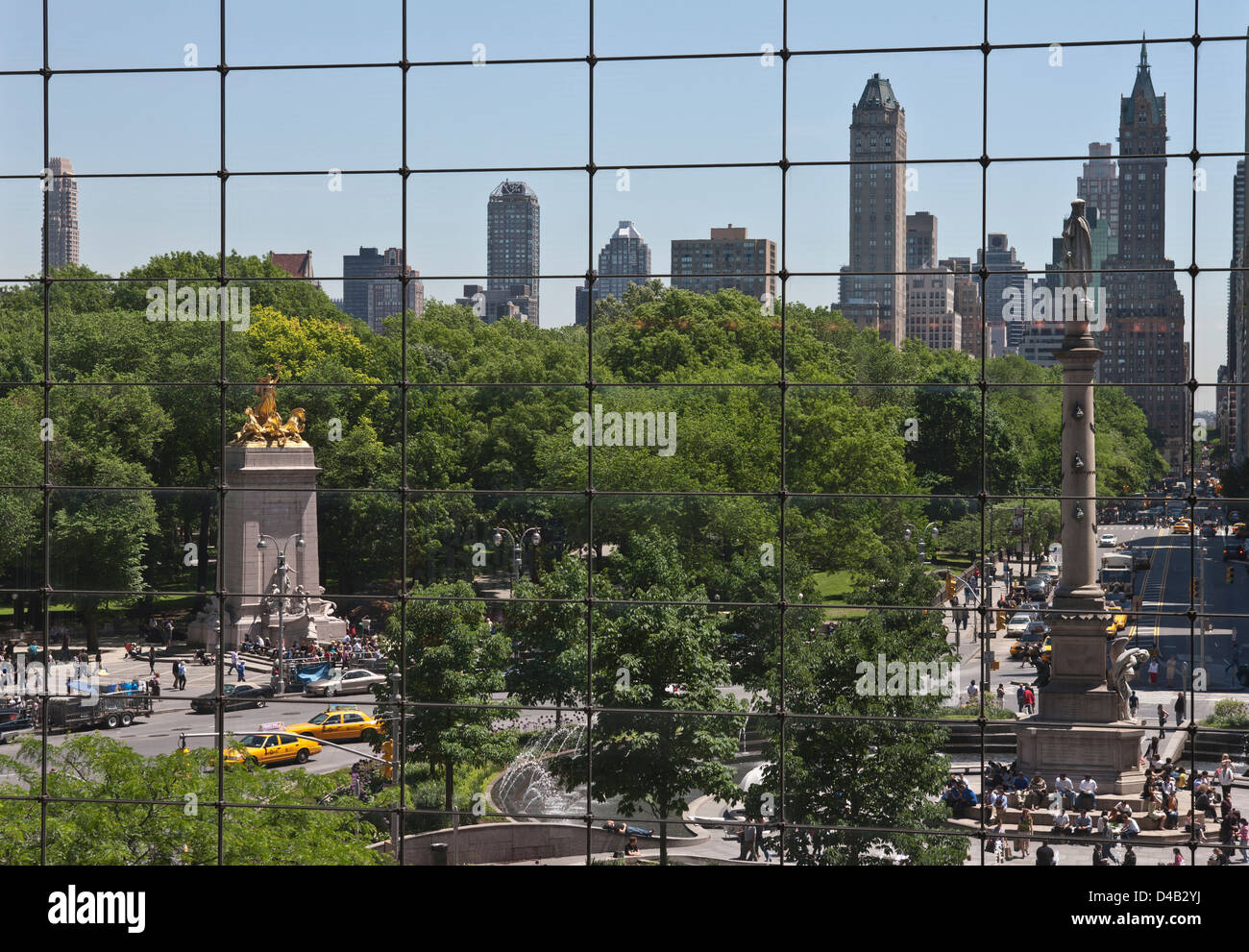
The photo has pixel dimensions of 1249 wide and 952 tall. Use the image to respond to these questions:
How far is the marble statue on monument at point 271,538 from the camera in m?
26.5

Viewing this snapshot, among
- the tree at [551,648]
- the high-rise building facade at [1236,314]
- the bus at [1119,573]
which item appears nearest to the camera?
the tree at [551,648]

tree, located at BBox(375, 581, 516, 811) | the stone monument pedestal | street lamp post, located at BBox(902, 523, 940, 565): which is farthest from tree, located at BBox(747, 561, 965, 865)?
street lamp post, located at BBox(902, 523, 940, 565)

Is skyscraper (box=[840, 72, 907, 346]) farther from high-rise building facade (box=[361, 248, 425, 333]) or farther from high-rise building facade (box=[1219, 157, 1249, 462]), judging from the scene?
high-rise building facade (box=[361, 248, 425, 333])

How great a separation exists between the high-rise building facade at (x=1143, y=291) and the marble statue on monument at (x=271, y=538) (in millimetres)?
13881

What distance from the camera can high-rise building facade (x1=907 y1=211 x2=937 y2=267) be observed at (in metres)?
48.1

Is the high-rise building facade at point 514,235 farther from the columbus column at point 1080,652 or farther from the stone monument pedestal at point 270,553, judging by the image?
the columbus column at point 1080,652

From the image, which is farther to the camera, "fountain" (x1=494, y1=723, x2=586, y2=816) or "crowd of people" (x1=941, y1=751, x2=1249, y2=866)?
"fountain" (x1=494, y1=723, x2=586, y2=816)

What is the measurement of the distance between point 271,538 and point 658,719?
1115 cm

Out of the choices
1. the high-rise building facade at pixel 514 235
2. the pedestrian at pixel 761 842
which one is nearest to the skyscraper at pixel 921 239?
the high-rise building facade at pixel 514 235

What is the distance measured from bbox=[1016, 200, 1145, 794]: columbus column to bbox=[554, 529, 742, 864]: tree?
404 centimetres

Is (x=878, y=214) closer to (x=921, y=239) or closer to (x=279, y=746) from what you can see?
(x=921, y=239)

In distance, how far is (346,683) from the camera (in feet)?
78.6
